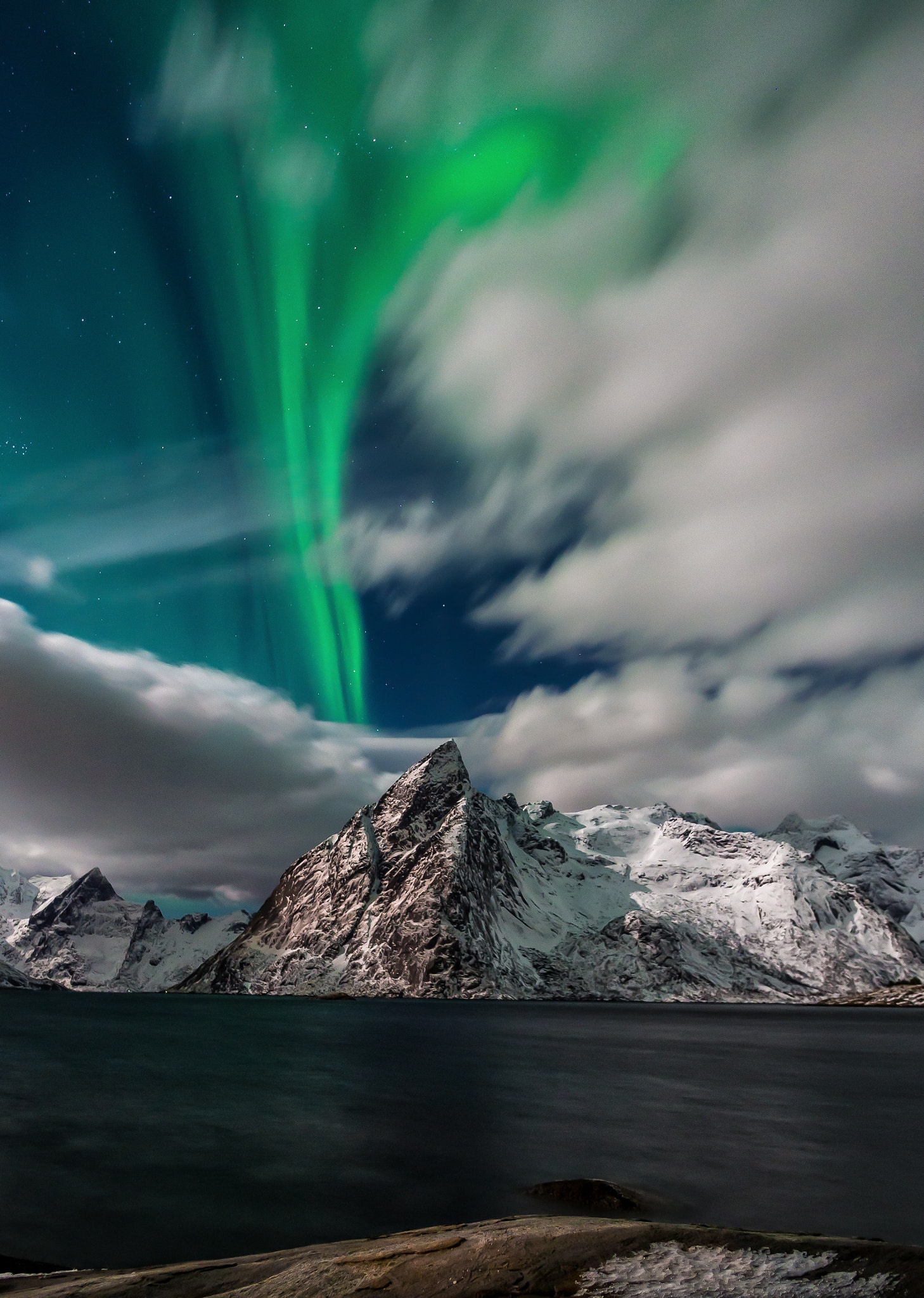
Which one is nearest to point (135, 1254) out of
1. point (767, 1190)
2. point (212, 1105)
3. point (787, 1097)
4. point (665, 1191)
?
point (665, 1191)

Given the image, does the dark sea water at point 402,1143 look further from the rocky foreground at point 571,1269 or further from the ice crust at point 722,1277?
the ice crust at point 722,1277

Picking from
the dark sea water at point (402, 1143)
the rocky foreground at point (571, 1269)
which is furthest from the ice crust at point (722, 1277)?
the dark sea water at point (402, 1143)

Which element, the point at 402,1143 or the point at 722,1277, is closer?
the point at 722,1277

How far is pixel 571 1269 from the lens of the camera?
11.8 m

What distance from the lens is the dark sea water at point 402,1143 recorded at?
25844mm

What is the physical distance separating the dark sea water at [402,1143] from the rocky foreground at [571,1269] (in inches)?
389

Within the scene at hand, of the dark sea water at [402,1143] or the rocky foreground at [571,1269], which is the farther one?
the dark sea water at [402,1143]

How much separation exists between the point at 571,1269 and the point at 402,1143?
33.7 m

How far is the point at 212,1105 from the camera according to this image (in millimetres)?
51406

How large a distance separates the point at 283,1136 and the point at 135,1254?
21.6m

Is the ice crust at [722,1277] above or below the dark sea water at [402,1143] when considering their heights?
above

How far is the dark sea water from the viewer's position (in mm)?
25844

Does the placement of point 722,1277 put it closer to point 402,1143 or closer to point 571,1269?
point 571,1269

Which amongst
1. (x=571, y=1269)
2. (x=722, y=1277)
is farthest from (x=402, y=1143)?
(x=722, y=1277)
